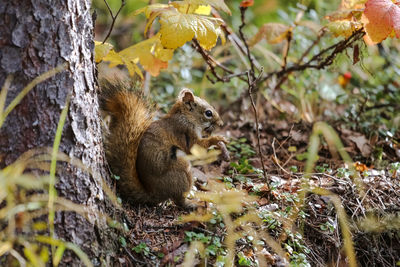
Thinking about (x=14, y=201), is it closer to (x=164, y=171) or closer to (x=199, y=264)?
(x=199, y=264)

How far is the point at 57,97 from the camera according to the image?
1875 millimetres

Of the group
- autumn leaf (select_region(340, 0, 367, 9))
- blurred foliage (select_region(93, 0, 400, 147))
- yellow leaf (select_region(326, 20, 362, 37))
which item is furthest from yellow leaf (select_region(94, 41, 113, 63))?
autumn leaf (select_region(340, 0, 367, 9))

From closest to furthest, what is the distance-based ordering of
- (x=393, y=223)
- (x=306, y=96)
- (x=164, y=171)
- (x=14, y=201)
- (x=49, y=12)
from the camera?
1. (x=14, y=201)
2. (x=49, y=12)
3. (x=393, y=223)
4. (x=164, y=171)
5. (x=306, y=96)

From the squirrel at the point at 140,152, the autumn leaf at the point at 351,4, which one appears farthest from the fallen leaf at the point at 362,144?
the squirrel at the point at 140,152

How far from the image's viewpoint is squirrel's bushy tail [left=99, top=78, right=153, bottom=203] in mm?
2471

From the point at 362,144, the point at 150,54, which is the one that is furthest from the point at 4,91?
the point at 362,144

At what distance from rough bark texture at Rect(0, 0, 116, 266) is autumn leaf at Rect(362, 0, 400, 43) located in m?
1.48

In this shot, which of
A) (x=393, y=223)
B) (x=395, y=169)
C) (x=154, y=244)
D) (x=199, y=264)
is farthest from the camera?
(x=395, y=169)

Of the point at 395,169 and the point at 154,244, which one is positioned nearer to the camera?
the point at 154,244

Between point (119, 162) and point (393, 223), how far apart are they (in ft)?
4.91

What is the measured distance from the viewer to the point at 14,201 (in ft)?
5.63

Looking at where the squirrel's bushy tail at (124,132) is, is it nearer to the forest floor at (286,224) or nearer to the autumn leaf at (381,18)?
the forest floor at (286,224)

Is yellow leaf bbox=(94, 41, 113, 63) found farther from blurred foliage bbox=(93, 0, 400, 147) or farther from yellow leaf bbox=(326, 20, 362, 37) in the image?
blurred foliage bbox=(93, 0, 400, 147)

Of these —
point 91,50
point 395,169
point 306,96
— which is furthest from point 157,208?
point 306,96
